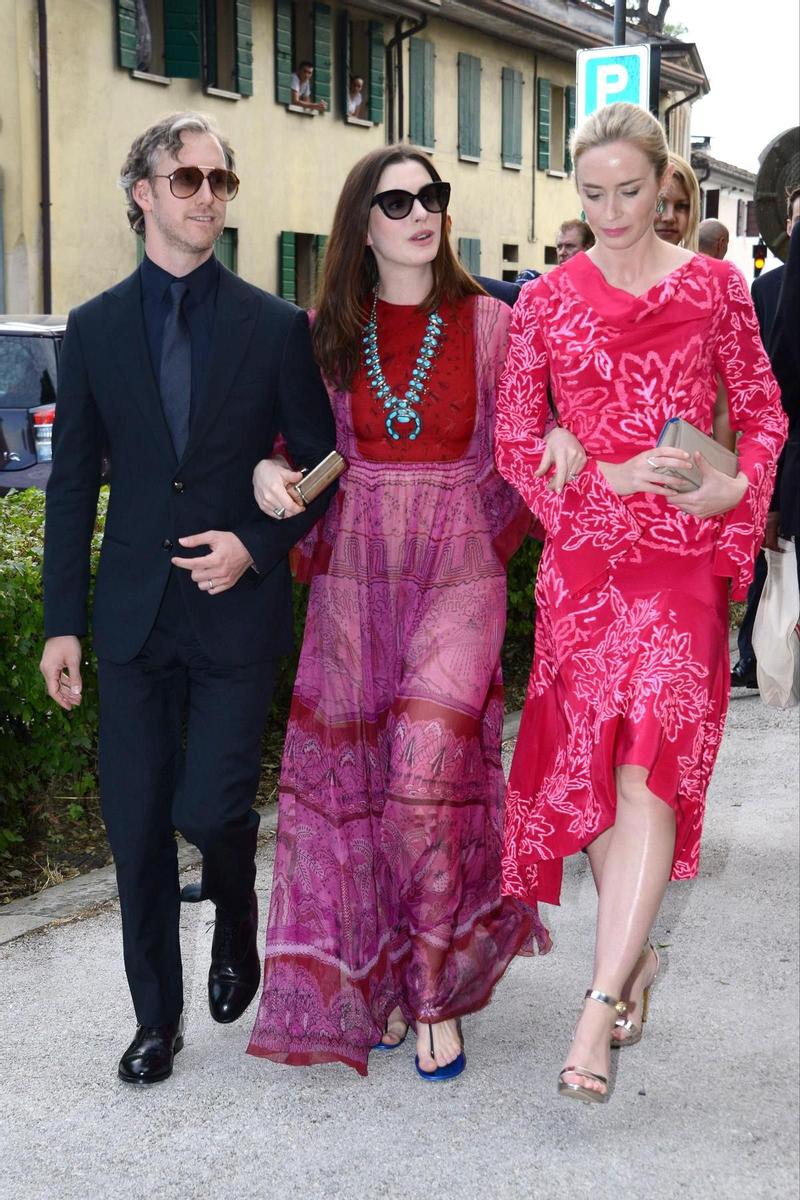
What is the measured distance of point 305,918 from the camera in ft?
14.7

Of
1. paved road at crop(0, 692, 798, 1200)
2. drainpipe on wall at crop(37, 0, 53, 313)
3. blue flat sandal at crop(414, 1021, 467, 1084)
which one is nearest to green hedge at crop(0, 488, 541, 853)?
paved road at crop(0, 692, 798, 1200)

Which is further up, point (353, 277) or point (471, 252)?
point (471, 252)

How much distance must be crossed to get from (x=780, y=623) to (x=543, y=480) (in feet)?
4.29

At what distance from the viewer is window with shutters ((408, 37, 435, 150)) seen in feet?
99.1

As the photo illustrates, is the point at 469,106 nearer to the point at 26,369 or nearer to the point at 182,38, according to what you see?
the point at 182,38

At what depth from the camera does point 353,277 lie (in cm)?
440

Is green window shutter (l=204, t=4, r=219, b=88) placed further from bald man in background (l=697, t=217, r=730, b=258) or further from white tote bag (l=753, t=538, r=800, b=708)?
white tote bag (l=753, t=538, r=800, b=708)

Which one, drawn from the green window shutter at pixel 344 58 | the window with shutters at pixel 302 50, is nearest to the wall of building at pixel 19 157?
the window with shutters at pixel 302 50

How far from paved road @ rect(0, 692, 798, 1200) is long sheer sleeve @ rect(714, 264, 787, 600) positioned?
129 cm

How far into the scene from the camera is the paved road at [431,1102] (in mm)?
3775

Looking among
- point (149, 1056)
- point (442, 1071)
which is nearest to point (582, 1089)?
point (442, 1071)

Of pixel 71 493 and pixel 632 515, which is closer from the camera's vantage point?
pixel 632 515

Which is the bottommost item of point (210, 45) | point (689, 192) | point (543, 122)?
point (689, 192)

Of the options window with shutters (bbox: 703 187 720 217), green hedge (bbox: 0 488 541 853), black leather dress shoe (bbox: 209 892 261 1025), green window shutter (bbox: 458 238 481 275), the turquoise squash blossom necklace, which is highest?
window with shutters (bbox: 703 187 720 217)
